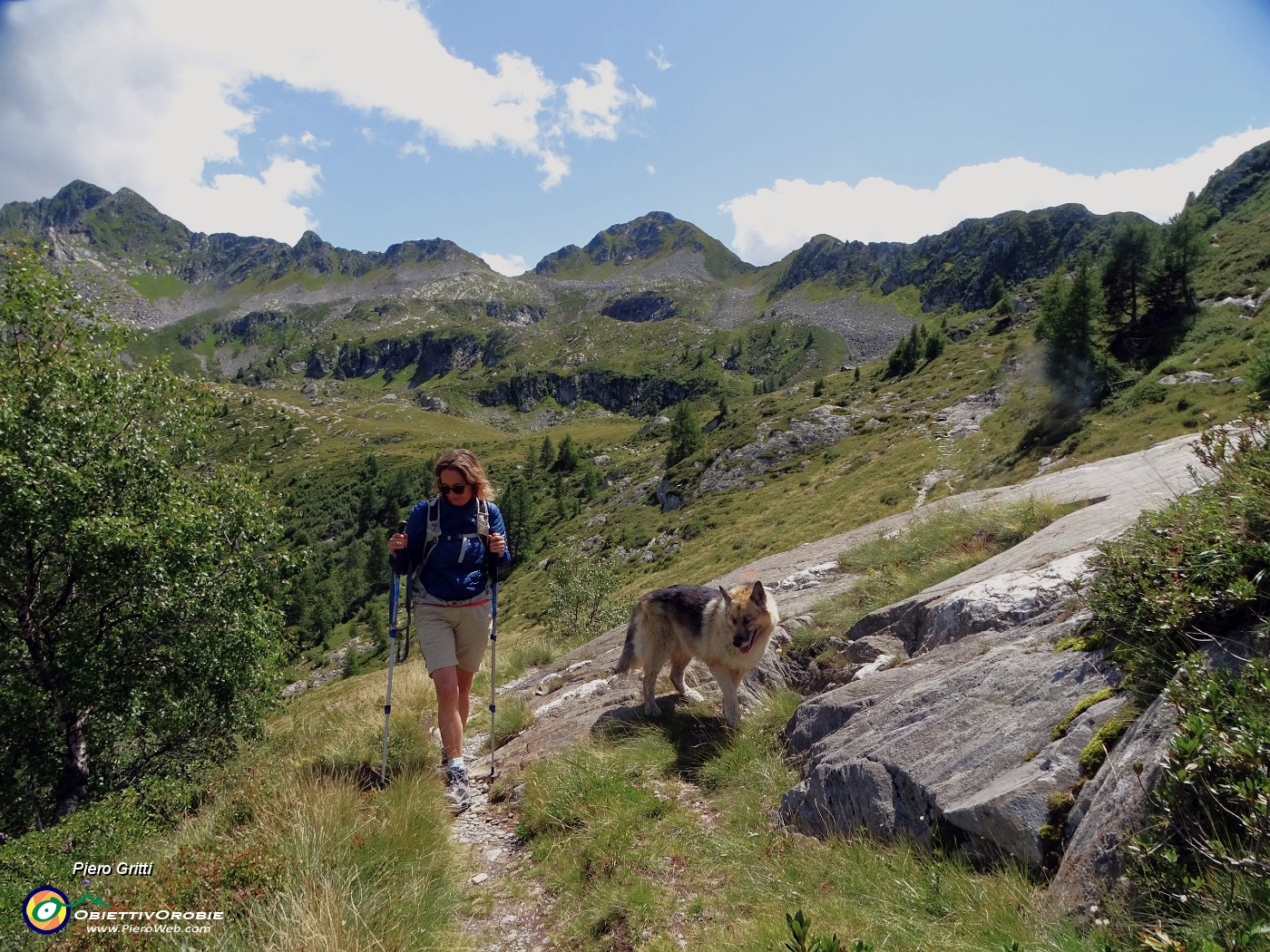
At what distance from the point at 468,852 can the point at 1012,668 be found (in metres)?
5.14

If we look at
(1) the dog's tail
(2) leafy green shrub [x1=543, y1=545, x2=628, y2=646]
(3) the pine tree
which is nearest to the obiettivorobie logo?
(1) the dog's tail

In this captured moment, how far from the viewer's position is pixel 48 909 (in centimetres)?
424

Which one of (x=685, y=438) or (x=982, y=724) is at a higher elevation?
(x=685, y=438)

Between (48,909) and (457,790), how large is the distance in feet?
11.0

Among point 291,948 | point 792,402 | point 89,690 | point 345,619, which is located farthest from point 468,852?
point 345,619

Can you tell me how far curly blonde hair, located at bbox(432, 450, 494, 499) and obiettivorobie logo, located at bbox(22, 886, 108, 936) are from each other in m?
4.40

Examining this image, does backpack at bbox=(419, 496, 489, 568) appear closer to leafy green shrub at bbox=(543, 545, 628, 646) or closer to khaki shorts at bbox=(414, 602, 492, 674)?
khaki shorts at bbox=(414, 602, 492, 674)

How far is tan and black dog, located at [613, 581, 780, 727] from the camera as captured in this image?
7246 millimetres

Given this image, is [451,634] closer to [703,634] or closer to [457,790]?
[457,790]

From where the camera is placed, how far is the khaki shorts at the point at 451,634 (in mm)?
6996

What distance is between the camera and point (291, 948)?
133 inches

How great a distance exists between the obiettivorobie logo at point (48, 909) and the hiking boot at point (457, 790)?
316cm

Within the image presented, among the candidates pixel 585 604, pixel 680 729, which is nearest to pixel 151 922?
pixel 680 729

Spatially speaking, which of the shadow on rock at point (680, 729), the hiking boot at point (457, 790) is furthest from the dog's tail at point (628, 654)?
the hiking boot at point (457, 790)
